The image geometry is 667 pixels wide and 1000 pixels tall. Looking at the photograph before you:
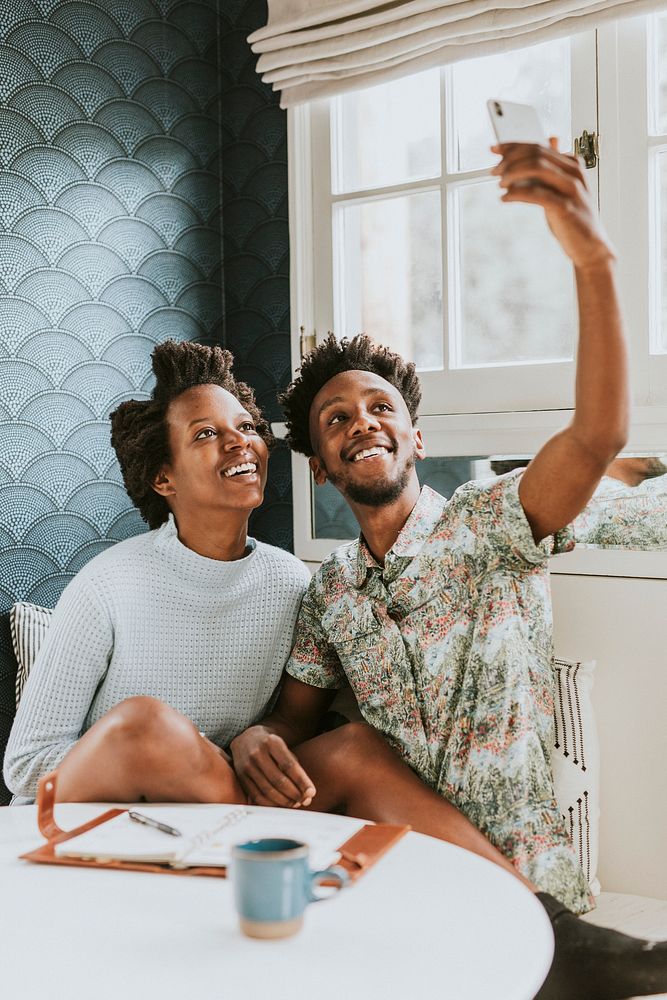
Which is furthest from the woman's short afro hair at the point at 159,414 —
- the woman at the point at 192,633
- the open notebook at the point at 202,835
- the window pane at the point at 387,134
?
the open notebook at the point at 202,835

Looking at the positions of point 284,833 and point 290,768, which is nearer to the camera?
point 284,833

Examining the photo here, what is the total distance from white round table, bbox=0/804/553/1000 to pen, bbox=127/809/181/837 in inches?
3.9

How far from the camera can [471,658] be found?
1650 mm

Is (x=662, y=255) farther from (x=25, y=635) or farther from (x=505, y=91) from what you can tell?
(x=25, y=635)

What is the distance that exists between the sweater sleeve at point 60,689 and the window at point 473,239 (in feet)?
2.65

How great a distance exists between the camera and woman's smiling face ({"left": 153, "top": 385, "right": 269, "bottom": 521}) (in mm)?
1942

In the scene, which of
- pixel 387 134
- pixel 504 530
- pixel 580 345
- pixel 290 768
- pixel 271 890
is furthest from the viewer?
Answer: pixel 387 134

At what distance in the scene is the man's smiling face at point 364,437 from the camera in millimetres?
1810

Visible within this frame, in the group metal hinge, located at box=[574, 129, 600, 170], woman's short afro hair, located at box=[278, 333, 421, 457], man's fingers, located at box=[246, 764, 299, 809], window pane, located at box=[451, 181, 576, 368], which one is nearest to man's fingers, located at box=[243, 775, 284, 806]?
man's fingers, located at box=[246, 764, 299, 809]

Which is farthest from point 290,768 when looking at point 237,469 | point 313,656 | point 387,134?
point 387,134

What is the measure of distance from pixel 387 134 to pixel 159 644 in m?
1.37

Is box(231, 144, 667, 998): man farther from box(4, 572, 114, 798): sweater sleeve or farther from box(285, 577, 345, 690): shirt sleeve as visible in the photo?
box(4, 572, 114, 798): sweater sleeve

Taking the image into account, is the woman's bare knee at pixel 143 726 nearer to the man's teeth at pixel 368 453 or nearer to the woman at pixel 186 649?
the woman at pixel 186 649

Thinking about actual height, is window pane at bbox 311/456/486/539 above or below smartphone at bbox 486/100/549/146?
below
